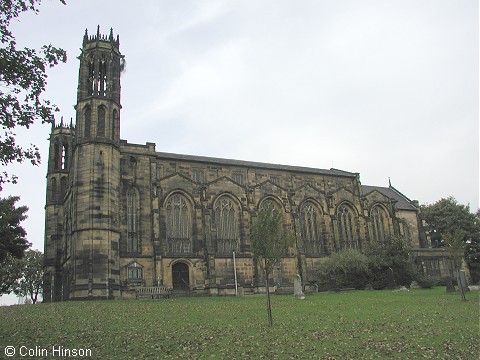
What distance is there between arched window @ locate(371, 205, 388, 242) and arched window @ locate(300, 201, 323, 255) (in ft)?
27.7

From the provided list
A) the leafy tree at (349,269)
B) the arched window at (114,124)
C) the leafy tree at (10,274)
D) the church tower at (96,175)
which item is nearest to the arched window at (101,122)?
the church tower at (96,175)

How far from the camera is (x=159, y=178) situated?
1714 inches

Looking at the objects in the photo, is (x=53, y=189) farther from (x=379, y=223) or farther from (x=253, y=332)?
(x=379, y=223)

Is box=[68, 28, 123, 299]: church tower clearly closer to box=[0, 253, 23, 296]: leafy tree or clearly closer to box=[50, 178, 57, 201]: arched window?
box=[50, 178, 57, 201]: arched window

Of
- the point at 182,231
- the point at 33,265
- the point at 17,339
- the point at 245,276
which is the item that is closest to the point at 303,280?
the point at 245,276

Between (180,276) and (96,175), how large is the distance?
1215 centimetres

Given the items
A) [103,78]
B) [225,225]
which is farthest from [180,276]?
[103,78]

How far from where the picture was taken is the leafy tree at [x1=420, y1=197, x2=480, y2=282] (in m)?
59.0

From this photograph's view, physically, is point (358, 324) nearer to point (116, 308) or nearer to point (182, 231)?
point (116, 308)

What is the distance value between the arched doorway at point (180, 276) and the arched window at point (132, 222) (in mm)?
4034

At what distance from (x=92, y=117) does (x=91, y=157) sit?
12.9ft

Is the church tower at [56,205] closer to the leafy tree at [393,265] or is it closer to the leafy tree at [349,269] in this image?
the leafy tree at [349,269]

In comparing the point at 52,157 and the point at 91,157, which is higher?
the point at 52,157

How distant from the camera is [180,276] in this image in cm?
4153
